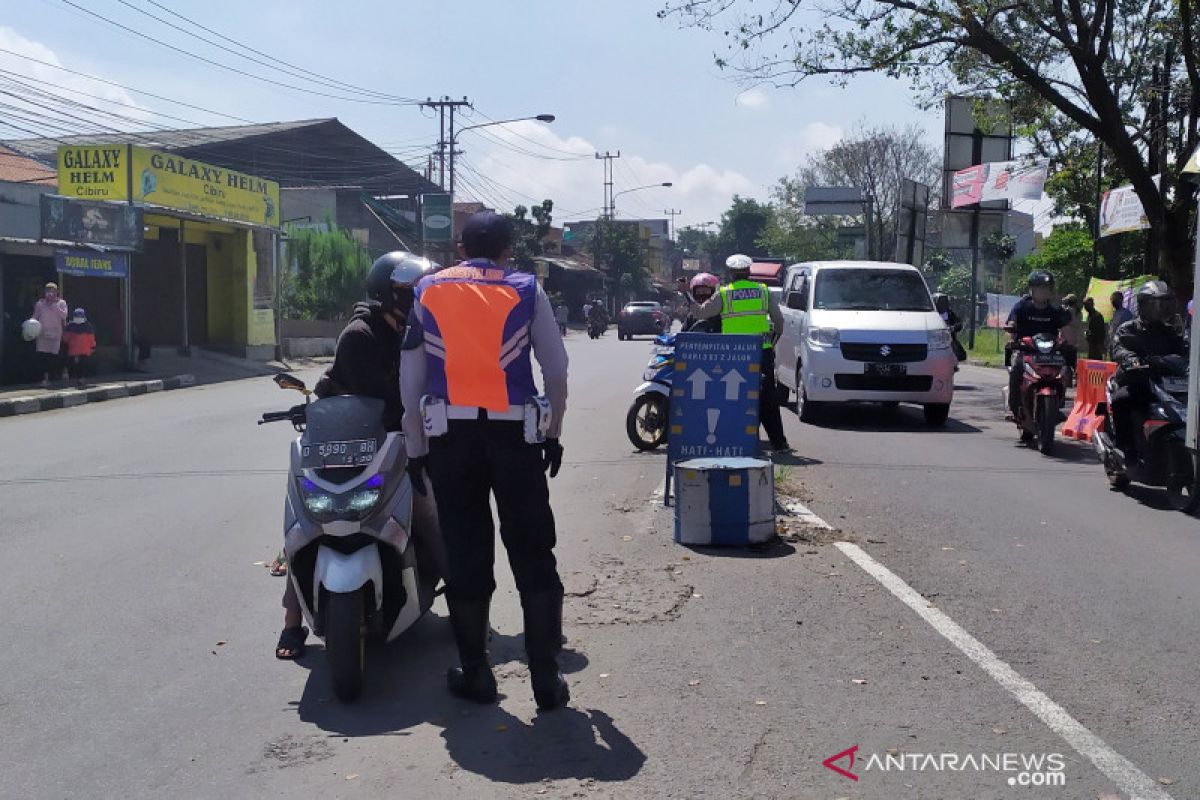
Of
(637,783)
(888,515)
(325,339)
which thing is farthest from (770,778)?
(325,339)

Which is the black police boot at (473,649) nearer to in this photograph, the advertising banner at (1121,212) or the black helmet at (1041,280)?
the black helmet at (1041,280)

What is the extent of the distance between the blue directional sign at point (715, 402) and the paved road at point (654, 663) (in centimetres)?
63

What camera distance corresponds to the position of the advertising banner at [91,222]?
23.0m

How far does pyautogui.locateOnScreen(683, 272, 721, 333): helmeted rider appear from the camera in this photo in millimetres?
10844

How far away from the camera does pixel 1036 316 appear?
1248 centimetres

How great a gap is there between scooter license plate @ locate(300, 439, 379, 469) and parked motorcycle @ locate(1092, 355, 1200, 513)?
6.42 metres

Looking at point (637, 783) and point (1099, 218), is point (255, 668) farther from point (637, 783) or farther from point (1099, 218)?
point (1099, 218)

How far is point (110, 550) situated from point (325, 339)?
95.8ft

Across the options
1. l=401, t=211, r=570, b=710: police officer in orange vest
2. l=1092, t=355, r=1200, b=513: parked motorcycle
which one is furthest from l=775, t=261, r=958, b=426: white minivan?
l=401, t=211, r=570, b=710: police officer in orange vest

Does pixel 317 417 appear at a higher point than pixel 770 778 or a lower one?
higher

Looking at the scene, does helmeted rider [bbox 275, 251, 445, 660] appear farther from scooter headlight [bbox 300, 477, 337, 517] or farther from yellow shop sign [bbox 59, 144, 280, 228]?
yellow shop sign [bbox 59, 144, 280, 228]

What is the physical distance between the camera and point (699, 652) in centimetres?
541

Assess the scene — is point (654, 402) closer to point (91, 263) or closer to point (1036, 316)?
point (1036, 316)

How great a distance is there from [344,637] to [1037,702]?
266 cm
